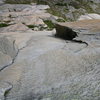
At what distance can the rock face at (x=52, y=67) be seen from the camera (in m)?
3.35

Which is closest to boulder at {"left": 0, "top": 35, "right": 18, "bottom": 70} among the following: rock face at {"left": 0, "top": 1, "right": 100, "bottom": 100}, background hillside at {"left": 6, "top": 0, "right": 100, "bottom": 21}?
rock face at {"left": 0, "top": 1, "right": 100, "bottom": 100}

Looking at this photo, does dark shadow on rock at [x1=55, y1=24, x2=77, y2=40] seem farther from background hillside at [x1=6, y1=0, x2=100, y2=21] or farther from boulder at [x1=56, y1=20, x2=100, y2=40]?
background hillside at [x1=6, y1=0, x2=100, y2=21]

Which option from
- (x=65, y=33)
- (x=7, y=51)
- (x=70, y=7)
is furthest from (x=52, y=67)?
(x=70, y=7)

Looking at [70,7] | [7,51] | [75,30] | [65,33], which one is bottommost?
[70,7]

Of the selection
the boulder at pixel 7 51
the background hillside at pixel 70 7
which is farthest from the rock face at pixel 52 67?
the background hillside at pixel 70 7

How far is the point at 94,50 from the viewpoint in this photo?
435 centimetres

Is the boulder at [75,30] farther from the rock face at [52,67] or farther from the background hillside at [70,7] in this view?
the background hillside at [70,7]

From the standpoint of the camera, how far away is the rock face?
3352 mm

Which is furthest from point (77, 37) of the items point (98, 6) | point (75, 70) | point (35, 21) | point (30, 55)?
point (98, 6)

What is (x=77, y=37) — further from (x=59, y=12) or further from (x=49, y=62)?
(x=59, y=12)

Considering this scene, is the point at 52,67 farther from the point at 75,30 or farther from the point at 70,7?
the point at 70,7

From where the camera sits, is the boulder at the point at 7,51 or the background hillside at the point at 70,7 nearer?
the boulder at the point at 7,51

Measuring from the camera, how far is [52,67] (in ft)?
13.1

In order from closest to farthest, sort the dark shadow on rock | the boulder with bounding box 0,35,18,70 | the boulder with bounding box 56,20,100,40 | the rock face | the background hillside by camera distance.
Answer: the rock face < the boulder with bounding box 0,35,18,70 < the boulder with bounding box 56,20,100,40 < the dark shadow on rock < the background hillside
